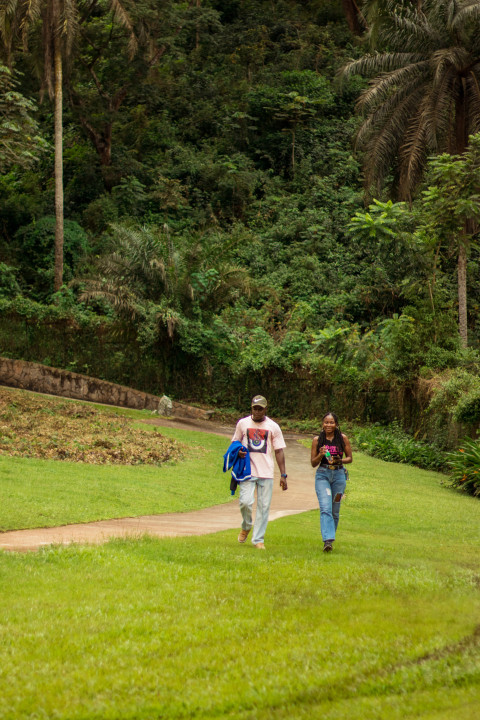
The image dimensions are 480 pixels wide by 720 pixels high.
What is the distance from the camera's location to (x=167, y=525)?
1101 centimetres

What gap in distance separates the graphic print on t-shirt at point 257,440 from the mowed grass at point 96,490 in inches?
126

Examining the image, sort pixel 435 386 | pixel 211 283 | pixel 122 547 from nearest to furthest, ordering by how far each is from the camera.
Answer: pixel 122 547
pixel 435 386
pixel 211 283

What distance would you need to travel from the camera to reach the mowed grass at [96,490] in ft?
35.9

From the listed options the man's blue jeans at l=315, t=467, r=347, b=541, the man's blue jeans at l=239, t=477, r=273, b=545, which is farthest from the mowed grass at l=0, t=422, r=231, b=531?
the man's blue jeans at l=315, t=467, r=347, b=541

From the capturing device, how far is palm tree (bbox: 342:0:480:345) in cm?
2611

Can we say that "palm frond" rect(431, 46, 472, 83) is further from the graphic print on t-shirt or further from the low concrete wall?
the graphic print on t-shirt

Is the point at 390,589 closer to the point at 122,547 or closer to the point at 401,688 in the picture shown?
the point at 401,688

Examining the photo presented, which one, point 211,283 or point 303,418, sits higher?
point 211,283

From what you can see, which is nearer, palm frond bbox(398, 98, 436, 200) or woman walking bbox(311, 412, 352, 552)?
woman walking bbox(311, 412, 352, 552)

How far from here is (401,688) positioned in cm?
468

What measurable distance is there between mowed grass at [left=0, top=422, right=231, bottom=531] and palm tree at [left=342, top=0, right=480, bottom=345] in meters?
13.3

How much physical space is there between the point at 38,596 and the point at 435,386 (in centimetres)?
1748

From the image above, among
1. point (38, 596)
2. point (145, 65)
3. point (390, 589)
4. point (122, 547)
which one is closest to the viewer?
point (38, 596)

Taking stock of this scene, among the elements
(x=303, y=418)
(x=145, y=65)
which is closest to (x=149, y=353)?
(x=303, y=418)
